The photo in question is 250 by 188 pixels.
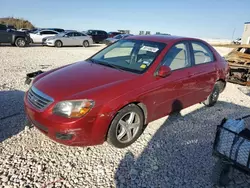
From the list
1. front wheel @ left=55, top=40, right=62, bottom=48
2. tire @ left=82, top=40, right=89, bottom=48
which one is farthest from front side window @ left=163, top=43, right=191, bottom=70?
tire @ left=82, top=40, right=89, bottom=48

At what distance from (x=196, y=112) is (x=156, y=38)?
197cm

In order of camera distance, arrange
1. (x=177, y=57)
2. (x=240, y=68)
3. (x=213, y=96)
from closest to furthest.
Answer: (x=177, y=57) → (x=213, y=96) → (x=240, y=68)

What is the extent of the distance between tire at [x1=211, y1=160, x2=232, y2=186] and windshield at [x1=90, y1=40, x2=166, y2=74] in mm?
1730

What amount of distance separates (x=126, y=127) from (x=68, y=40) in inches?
700

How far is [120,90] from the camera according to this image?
2932mm

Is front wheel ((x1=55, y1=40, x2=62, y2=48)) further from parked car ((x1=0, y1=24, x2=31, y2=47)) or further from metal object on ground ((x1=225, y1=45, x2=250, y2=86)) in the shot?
metal object on ground ((x1=225, y1=45, x2=250, y2=86))

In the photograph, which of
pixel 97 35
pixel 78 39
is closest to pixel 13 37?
pixel 78 39

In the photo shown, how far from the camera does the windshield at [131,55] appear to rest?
3.54m

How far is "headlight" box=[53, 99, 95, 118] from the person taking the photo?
2662 mm

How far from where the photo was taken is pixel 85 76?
326cm

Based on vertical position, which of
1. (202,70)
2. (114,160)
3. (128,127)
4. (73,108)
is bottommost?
(114,160)

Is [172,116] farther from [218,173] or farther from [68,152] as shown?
[68,152]

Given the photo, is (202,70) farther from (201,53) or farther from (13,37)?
(13,37)

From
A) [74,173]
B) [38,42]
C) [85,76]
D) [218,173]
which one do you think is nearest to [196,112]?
[218,173]
